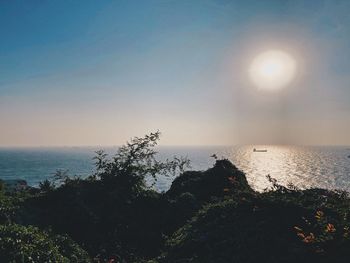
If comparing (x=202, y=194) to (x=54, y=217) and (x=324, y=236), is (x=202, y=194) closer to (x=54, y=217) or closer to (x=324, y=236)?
(x=54, y=217)

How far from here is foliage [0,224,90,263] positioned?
12.5m

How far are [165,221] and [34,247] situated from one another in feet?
30.8

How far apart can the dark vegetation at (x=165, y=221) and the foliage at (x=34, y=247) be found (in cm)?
3

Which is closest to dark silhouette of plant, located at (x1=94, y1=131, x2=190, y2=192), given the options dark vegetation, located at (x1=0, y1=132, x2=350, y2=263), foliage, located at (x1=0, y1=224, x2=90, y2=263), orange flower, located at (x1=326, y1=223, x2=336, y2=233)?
dark vegetation, located at (x1=0, y1=132, x2=350, y2=263)

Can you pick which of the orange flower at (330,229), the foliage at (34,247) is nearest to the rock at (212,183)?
the foliage at (34,247)

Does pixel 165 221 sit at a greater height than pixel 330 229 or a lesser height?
lesser

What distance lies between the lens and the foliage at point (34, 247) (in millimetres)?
12523

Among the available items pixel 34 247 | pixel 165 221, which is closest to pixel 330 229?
pixel 34 247

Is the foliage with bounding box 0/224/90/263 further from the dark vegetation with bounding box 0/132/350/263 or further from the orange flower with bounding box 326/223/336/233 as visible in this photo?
the orange flower with bounding box 326/223/336/233

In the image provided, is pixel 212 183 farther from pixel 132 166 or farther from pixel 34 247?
pixel 34 247

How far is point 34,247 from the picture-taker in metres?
13.2

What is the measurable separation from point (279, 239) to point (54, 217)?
39.4 ft

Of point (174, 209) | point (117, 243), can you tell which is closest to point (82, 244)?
point (117, 243)

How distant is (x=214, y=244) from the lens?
13453 mm
